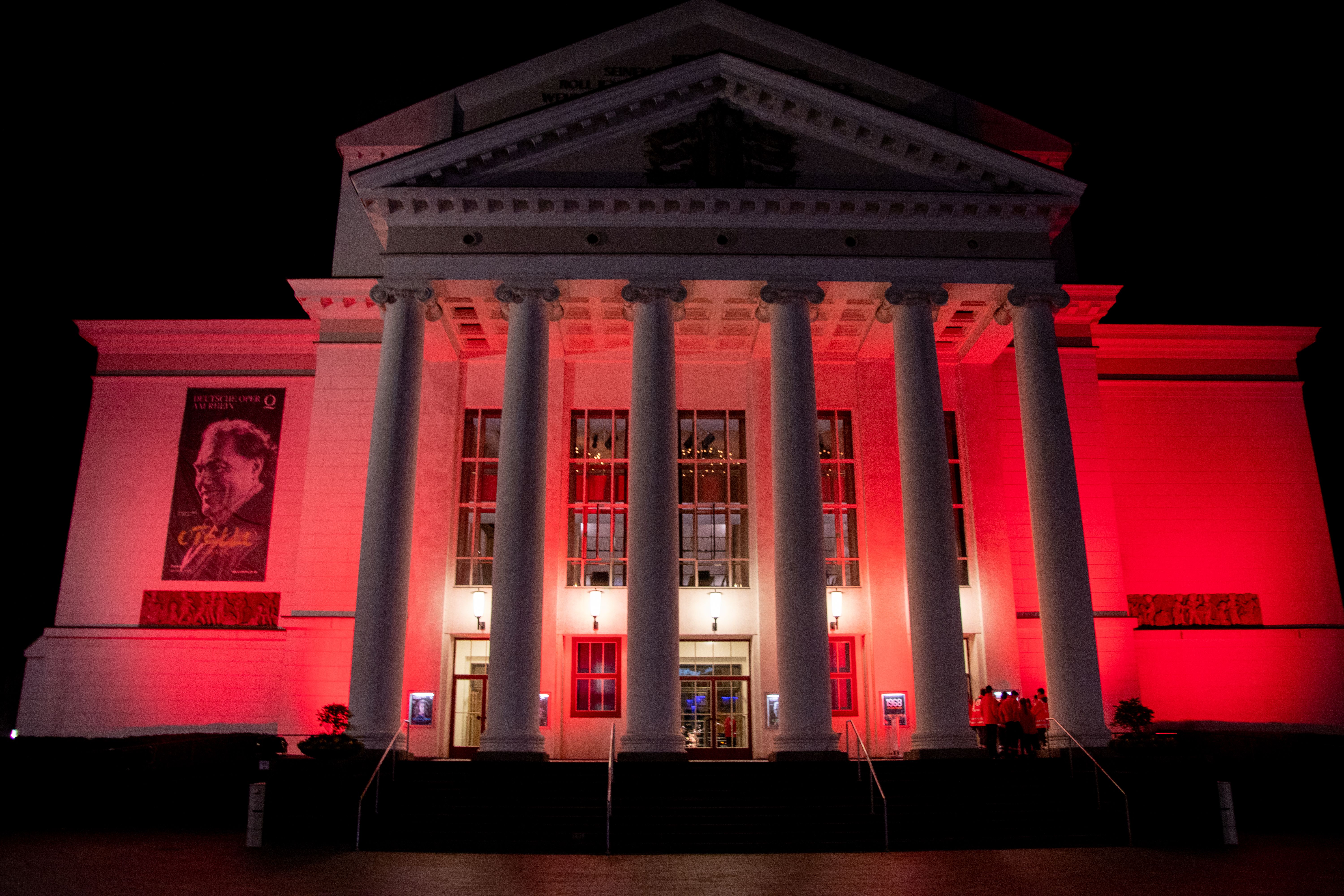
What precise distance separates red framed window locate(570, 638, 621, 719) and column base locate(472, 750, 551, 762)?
5.14 m

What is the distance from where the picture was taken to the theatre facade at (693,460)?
64.7 ft

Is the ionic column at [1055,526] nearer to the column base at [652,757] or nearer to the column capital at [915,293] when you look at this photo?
the column capital at [915,293]

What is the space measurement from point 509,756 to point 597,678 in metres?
5.71

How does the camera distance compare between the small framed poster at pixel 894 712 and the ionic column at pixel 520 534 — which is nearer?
the ionic column at pixel 520 534

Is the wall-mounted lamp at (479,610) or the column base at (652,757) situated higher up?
the wall-mounted lamp at (479,610)

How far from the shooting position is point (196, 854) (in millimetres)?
13688

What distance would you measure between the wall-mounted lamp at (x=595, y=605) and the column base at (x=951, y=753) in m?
8.53

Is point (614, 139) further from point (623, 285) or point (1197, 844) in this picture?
point (1197, 844)

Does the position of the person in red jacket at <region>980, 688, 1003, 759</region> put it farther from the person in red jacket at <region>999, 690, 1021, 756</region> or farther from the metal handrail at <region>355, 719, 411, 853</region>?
the metal handrail at <region>355, 719, 411, 853</region>

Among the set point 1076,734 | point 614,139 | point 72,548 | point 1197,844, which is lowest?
point 1197,844

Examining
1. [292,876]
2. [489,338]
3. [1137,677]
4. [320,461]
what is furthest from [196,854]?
[1137,677]

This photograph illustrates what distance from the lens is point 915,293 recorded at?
21.1m

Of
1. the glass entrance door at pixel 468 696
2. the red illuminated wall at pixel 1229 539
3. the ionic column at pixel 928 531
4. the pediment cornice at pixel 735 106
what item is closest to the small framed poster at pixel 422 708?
the glass entrance door at pixel 468 696

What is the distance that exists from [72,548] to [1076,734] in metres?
24.6
